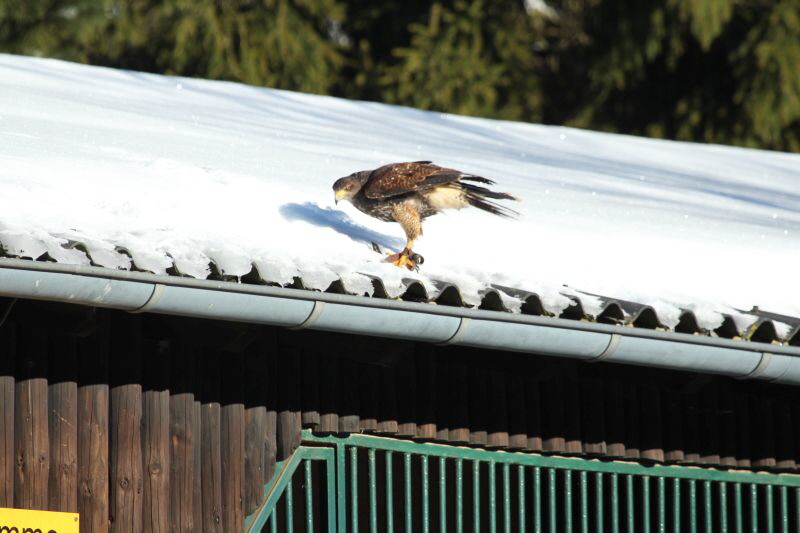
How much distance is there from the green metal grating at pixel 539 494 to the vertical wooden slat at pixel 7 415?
88 cm

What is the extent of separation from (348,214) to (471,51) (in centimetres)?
1339

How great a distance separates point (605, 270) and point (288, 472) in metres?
1.49

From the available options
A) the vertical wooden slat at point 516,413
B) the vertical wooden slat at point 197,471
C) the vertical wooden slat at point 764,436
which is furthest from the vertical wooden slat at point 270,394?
the vertical wooden slat at point 764,436

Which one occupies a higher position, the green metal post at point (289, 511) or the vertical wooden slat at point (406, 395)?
the vertical wooden slat at point (406, 395)

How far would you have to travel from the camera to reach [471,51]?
1898 centimetres

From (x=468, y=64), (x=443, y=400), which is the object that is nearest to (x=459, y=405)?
(x=443, y=400)

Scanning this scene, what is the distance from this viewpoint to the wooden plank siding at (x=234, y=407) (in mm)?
4922

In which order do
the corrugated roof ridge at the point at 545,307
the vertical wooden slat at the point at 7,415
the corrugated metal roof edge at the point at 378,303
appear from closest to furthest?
the corrugated metal roof edge at the point at 378,303
the corrugated roof ridge at the point at 545,307
the vertical wooden slat at the point at 7,415

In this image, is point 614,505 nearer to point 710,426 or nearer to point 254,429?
point 710,426

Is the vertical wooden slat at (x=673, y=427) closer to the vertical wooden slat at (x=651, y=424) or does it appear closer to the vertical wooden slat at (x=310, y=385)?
the vertical wooden slat at (x=651, y=424)

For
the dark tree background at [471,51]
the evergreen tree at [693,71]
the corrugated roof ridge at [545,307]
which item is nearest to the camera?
the corrugated roof ridge at [545,307]

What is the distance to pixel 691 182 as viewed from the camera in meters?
8.97

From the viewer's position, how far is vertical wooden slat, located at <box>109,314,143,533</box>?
5.03 m

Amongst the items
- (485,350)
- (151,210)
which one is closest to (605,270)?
(485,350)
